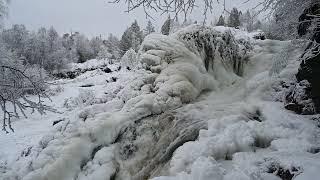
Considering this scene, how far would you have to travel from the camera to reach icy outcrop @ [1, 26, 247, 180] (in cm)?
611

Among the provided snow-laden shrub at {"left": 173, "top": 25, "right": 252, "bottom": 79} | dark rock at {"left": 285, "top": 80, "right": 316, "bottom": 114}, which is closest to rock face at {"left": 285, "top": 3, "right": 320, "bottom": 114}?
dark rock at {"left": 285, "top": 80, "right": 316, "bottom": 114}

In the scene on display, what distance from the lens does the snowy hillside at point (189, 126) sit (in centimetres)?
511

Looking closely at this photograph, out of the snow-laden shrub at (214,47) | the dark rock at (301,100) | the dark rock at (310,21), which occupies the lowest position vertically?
the dark rock at (301,100)

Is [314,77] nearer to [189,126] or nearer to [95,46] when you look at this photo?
[189,126]

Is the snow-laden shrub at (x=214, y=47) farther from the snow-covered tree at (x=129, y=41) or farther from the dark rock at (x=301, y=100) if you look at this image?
the snow-covered tree at (x=129, y=41)

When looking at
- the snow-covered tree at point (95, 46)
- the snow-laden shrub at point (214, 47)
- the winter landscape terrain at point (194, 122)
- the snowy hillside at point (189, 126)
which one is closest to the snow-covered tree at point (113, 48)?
the snow-covered tree at point (95, 46)

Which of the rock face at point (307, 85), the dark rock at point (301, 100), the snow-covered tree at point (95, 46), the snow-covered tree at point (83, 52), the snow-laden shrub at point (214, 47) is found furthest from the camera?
the snow-covered tree at point (95, 46)

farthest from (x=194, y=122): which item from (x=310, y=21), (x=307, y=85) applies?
(x=310, y=21)

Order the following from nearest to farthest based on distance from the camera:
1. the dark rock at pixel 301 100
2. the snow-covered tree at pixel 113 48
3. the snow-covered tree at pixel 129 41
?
the dark rock at pixel 301 100
the snow-covered tree at pixel 129 41
the snow-covered tree at pixel 113 48

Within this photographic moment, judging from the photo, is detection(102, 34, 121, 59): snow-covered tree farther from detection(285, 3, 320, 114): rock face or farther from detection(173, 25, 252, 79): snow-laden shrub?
detection(285, 3, 320, 114): rock face

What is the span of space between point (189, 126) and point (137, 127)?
999 mm

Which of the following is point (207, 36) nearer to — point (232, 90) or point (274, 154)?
point (232, 90)

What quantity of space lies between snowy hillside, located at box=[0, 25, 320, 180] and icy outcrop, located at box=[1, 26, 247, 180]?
2 cm

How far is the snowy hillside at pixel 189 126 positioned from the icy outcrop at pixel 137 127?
2 cm
